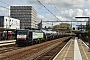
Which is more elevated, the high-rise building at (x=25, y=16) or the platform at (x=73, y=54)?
the high-rise building at (x=25, y=16)

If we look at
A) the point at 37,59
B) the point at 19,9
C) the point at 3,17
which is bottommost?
the point at 37,59

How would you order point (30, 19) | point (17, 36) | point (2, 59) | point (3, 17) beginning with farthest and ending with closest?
point (30, 19)
point (3, 17)
point (17, 36)
point (2, 59)

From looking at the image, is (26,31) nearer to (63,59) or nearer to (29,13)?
(63,59)

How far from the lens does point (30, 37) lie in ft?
122

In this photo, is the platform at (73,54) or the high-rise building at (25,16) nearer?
the platform at (73,54)

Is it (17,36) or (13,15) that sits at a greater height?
(13,15)

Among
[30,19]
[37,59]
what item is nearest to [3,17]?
[30,19]

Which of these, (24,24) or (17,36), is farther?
(24,24)

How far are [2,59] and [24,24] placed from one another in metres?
178

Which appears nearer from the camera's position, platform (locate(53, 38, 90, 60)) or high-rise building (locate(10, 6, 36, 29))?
platform (locate(53, 38, 90, 60))

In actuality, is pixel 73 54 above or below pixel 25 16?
below

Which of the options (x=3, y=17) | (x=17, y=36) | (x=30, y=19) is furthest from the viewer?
(x=30, y=19)

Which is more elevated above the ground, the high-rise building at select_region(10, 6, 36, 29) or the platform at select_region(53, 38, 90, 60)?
the high-rise building at select_region(10, 6, 36, 29)

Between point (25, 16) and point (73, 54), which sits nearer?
point (73, 54)
